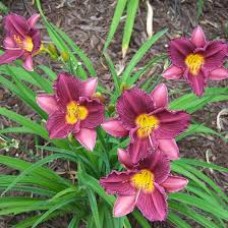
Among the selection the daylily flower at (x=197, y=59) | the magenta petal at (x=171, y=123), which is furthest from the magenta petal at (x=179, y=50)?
the magenta petal at (x=171, y=123)

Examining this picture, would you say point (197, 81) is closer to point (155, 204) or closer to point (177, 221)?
point (155, 204)

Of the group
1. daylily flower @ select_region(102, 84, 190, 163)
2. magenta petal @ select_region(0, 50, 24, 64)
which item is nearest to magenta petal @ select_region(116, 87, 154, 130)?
daylily flower @ select_region(102, 84, 190, 163)

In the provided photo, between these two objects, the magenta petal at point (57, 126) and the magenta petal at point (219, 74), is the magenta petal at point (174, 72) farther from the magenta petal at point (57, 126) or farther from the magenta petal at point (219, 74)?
the magenta petal at point (57, 126)

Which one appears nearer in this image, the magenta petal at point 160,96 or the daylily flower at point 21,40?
the magenta petal at point 160,96

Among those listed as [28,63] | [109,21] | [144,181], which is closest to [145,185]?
[144,181]

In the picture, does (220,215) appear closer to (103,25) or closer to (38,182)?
(38,182)

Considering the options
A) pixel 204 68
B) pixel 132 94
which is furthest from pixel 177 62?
pixel 132 94
